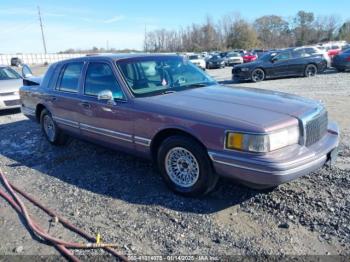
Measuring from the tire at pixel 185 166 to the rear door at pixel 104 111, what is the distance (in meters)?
0.64

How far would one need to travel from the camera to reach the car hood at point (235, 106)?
349 cm

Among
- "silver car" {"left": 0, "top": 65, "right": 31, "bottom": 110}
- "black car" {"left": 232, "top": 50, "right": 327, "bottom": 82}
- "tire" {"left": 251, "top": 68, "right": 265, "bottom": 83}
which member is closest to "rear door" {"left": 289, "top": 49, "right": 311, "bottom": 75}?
"black car" {"left": 232, "top": 50, "right": 327, "bottom": 82}

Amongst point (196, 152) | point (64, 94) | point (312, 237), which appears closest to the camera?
point (312, 237)

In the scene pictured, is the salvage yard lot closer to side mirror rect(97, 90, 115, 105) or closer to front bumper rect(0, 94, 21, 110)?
side mirror rect(97, 90, 115, 105)

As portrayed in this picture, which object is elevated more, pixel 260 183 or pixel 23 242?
pixel 260 183

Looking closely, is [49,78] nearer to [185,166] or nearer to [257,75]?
[185,166]

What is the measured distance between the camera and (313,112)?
382 cm

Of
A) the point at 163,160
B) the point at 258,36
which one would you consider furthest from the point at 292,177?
the point at 258,36

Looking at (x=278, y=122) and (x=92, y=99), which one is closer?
(x=278, y=122)

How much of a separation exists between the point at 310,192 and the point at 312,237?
0.91 m

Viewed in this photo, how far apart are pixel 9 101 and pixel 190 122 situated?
8.02 metres

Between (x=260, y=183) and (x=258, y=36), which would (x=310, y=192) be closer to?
(x=260, y=183)

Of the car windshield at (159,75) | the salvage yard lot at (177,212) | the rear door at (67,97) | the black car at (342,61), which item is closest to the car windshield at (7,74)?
the rear door at (67,97)

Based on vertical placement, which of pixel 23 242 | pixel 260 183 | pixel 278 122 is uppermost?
pixel 278 122
